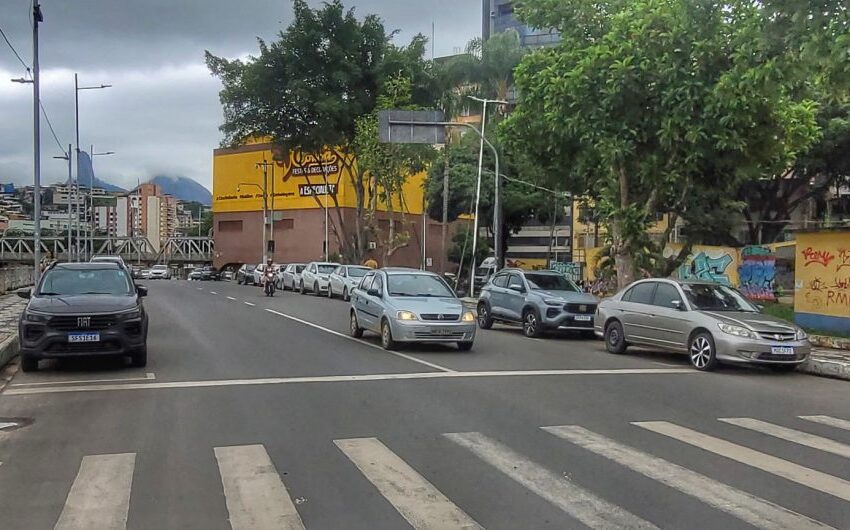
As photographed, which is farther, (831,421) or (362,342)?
(362,342)

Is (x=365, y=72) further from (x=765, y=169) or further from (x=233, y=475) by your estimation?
(x=233, y=475)

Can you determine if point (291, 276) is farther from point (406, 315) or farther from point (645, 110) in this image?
point (406, 315)

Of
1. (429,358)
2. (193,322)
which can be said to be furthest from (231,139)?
(429,358)

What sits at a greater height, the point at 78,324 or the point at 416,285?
the point at 416,285

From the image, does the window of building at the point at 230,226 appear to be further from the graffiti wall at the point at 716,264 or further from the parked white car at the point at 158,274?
the graffiti wall at the point at 716,264

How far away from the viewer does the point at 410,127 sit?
28391 mm

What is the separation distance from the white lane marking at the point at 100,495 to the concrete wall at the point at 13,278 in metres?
28.6

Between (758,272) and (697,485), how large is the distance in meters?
27.8

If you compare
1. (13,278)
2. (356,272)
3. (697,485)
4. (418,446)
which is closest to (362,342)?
(418,446)

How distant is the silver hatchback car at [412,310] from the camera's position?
15.1 meters

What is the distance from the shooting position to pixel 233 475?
6.59m

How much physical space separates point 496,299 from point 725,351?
8601 millimetres

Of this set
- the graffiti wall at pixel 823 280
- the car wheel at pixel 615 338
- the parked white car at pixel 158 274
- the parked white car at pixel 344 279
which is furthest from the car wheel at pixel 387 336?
the parked white car at pixel 158 274

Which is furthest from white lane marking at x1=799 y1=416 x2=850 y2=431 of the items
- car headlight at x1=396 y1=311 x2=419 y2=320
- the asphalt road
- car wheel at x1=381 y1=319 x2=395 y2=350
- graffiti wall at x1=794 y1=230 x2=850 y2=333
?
graffiti wall at x1=794 y1=230 x2=850 y2=333
